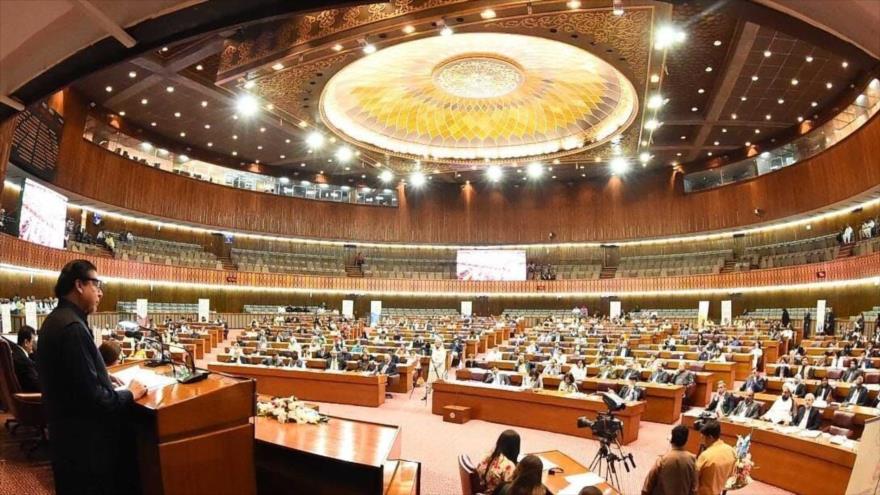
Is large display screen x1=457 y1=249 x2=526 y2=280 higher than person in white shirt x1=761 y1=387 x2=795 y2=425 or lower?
higher

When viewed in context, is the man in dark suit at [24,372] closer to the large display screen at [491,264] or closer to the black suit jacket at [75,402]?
the black suit jacket at [75,402]

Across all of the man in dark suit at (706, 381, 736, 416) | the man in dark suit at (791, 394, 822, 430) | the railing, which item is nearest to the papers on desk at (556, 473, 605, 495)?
the man in dark suit at (791, 394, 822, 430)

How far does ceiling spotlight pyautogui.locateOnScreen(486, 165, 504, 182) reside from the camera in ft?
92.8

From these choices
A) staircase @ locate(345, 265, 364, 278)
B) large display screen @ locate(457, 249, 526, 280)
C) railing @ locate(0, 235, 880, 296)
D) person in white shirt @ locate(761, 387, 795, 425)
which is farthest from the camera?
staircase @ locate(345, 265, 364, 278)

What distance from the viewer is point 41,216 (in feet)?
60.3

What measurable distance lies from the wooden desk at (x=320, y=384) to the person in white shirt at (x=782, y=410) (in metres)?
6.81

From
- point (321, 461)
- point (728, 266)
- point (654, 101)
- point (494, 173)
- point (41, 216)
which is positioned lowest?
point (321, 461)

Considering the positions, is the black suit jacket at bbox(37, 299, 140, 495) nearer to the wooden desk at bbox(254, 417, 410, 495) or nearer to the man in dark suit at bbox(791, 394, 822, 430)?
the wooden desk at bbox(254, 417, 410, 495)

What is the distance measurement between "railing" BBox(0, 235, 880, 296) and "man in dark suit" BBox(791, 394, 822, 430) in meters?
14.2

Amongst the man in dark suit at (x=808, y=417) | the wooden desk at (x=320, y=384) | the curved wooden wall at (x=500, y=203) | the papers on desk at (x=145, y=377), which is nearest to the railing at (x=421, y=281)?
the curved wooden wall at (x=500, y=203)

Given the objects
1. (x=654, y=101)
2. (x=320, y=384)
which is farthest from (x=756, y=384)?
(x=654, y=101)

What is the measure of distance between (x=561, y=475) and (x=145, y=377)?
3287 mm

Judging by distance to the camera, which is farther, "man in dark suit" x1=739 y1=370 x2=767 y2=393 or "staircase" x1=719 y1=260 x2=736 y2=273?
"staircase" x1=719 y1=260 x2=736 y2=273

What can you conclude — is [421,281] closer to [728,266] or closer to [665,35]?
[728,266]
